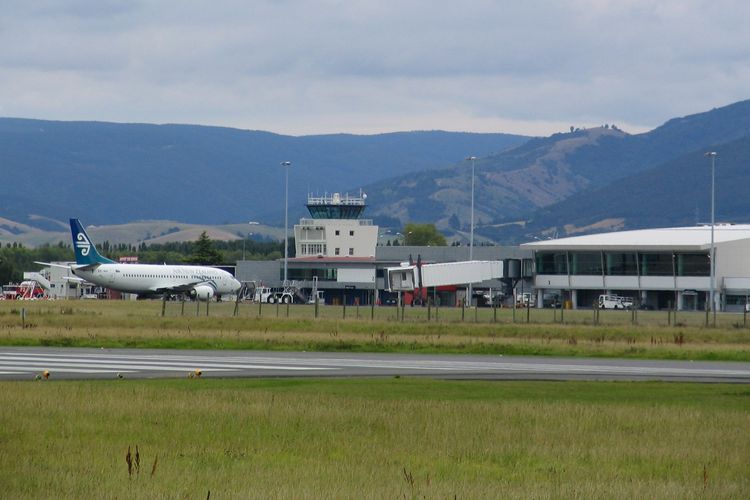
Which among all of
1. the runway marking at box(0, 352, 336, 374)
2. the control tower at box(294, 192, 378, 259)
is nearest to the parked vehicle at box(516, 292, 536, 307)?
the control tower at box(294, 192, 378, 259)

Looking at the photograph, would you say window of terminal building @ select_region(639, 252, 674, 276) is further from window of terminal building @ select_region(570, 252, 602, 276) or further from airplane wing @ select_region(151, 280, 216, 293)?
airplane wing @ select_region(151, 280, 216, 293)

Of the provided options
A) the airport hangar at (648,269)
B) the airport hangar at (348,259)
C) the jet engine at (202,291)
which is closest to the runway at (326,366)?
the jet engine at (202,291)

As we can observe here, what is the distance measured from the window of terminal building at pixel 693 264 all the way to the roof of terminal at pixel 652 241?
108 centimetres

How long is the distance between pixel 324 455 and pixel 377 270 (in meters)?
114

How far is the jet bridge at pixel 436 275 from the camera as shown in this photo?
371ft

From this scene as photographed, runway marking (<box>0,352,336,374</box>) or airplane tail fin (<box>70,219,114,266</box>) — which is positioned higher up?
airplane tail fin (<box>70,219,114,266</box>)

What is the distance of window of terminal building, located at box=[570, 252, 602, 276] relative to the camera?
12362 cm

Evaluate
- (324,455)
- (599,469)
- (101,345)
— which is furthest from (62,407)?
(101,345)

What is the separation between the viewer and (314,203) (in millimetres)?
145375

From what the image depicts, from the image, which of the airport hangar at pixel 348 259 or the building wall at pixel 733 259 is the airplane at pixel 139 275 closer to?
the airport hangar at pixel 348 259

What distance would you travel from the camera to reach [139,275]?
371 ft

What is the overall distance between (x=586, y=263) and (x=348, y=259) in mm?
24814

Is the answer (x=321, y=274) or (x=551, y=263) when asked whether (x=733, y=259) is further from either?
(x=321, y=274)

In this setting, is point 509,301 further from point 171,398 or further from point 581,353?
point 171,398
